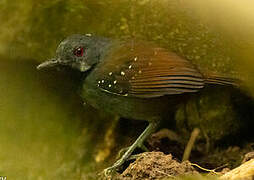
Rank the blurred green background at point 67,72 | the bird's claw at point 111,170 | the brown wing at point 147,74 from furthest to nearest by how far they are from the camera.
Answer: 1. the blurred green background at point 67,72
2. the bird's claw at point 111,170
3. the brown wing at point 147,74

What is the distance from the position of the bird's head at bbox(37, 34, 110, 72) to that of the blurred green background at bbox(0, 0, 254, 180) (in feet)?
0.52

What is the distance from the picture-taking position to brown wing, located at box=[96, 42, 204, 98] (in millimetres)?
3418

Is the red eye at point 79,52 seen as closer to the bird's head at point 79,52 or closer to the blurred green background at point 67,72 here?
the bird's head at point 79,52

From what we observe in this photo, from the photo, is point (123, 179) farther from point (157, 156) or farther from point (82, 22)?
point (82, 22)

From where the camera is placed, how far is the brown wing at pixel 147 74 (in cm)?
342

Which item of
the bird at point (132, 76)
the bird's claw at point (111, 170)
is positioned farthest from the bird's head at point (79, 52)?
the bird's claw at point (111, 170)

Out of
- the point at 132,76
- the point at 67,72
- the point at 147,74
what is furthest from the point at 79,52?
the point at 147,74

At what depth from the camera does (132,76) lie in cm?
350

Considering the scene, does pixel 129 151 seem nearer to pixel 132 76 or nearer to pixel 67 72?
pixel 132 76

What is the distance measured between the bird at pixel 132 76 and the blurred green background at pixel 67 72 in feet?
0.62

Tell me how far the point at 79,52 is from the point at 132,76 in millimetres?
564

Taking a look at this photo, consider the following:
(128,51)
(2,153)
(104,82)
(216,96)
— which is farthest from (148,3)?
(2,153)

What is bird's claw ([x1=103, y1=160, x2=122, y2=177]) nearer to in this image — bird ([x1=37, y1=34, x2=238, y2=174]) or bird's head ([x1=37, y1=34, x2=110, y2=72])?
bird ([x1=37, y1=34, x2=238, y2=174])

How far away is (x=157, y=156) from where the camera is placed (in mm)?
3277
